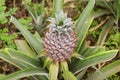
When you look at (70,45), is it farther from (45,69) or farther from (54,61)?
(45,69)

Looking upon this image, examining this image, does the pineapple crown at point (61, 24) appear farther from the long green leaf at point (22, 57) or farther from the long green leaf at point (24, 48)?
the long green leaf at point (24, 48)

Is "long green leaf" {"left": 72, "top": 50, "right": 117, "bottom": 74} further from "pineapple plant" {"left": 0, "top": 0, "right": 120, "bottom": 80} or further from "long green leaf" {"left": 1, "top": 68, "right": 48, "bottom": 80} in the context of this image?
"long green leaf" {"left": 1, "top": 68, "right": 48, "bottom": 80}

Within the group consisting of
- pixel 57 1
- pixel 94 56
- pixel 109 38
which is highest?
pixel 57 1

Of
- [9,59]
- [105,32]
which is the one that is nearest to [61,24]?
[9,59]

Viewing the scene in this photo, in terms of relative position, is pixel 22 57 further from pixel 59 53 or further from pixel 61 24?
pixel 61 24

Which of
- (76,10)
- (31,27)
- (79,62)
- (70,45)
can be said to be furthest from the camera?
(76,10)

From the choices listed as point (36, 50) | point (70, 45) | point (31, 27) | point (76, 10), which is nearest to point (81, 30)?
point (70, 45)

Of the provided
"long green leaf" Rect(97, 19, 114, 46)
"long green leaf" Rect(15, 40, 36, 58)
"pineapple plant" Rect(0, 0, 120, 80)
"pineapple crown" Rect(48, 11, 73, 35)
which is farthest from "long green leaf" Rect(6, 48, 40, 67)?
"long green leaf" Rect(97, 19, 114, 46)
